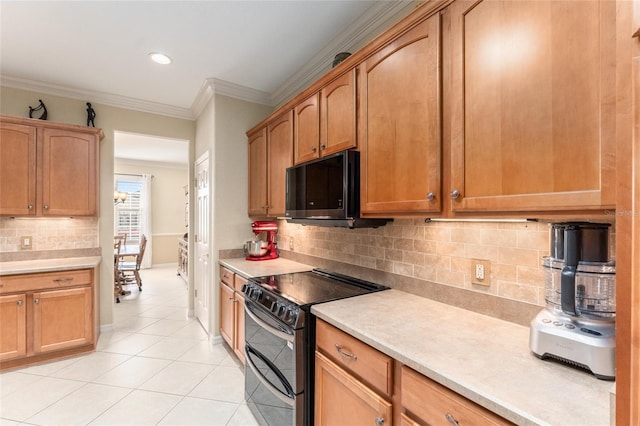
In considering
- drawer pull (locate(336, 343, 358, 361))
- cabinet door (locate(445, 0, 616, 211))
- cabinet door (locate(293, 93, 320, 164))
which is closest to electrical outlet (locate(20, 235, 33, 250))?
cabinet door (locate(293, 93, 320, 164))

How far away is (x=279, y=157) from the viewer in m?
2.60

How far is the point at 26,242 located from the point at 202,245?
1.69 m

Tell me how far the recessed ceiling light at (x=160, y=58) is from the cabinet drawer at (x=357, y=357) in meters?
2.58

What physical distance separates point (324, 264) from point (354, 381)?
131cm

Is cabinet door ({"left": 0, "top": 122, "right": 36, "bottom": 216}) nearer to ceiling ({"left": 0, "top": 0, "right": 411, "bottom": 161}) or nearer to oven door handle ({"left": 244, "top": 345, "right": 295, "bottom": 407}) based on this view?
ceiling ({"left": 0, "top": 0, "right": 411, "bottom": 161})

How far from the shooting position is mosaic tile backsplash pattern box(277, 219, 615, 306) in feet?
4.00

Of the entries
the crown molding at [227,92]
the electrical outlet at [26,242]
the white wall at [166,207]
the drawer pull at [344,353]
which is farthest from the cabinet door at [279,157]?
the white wall at [166,207]

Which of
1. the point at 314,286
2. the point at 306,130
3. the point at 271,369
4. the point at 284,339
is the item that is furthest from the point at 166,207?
the point at 284,339

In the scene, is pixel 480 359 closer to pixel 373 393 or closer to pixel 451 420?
pixel 451 420

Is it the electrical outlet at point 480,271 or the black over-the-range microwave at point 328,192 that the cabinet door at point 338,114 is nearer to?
the black over-the-range microwave at point 328,192

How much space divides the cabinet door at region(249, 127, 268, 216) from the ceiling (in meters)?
0.58

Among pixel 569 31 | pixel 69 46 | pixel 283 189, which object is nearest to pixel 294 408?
pixel 283 189

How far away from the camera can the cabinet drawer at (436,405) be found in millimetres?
816

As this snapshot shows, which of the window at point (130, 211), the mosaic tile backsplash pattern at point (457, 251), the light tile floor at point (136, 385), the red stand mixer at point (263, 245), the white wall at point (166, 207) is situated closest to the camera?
the mosaic tile backsplash pattern at point (457, 251)
